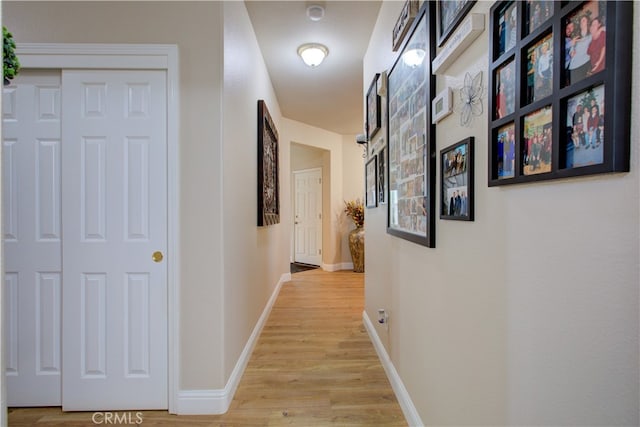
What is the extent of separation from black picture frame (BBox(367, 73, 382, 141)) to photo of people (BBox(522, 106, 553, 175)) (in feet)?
5.42

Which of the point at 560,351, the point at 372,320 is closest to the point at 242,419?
the point at 372,320

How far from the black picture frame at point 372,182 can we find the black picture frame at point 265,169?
3.24 feet

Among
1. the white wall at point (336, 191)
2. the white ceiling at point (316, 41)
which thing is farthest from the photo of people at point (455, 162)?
the white wall at point (336, 191)

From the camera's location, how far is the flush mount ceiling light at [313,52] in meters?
2.94

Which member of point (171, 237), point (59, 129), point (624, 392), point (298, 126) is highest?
point (298, 126)

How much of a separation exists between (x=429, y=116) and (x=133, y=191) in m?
1.62

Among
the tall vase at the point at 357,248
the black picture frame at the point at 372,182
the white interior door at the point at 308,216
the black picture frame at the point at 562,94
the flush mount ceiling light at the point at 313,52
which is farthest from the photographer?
the white interior door at the point at 308,216

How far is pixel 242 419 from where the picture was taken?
1744mm

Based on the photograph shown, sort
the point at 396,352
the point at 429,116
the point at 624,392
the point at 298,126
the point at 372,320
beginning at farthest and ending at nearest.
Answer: the point at 298,126 < the point at 372,320 < the point at 396,352 < the point at 429,116 < the point at 624,392

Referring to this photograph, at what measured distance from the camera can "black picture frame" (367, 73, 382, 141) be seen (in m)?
2.36

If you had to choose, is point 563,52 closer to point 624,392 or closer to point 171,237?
point 624,392

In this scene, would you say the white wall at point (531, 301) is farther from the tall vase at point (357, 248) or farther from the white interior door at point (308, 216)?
the white interior door at point (308, 216)

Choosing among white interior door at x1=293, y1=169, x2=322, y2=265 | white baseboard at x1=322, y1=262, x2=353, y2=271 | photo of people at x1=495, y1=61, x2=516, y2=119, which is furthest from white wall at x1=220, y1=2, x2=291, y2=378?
white interior door at x1=293, y1=169, x2=322, y2=265

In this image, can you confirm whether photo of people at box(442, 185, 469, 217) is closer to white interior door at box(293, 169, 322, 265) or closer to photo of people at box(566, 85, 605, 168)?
photo of people at box(566, 85, 605, 168)
